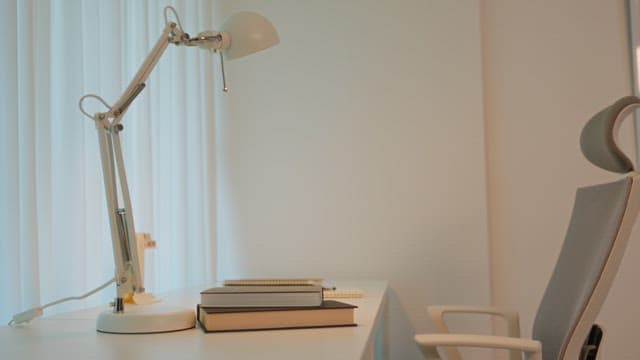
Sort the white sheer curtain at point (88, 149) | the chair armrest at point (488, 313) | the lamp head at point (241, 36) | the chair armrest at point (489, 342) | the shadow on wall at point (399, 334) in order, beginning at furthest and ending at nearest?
the shadow on wall at point (399, 334)
the chair armrest at point (488, 313)
the white sheer curtain at point (88, 149)
the lamp head at point (241, 36)
the chair armrest at point (489, 342)

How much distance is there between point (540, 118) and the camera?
2779 millimetres

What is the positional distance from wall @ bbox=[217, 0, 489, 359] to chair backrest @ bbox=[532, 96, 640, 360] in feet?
2.90

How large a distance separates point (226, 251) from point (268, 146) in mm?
485

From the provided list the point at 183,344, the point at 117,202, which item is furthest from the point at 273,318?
the point at 117,202

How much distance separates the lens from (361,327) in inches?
53.2

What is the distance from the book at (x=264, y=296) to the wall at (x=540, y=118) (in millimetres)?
1531

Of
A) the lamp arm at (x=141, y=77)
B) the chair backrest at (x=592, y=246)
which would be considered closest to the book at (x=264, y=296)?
the lamp arm at (x=141, y=77)

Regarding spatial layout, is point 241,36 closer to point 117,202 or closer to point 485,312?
point 117,202

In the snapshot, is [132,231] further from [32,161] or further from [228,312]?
[32,161]

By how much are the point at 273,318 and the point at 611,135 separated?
87cm

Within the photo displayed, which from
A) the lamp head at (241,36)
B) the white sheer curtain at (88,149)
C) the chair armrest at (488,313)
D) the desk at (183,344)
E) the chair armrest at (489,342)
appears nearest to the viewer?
the desk at (183,344)

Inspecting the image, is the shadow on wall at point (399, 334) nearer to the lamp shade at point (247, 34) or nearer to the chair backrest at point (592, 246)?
the chair backrest at point (592, 246)

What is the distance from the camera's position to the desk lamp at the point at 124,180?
1326 millimetres

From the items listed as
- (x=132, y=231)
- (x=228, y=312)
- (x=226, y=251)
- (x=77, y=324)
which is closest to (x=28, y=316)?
(x=77, y=324)
